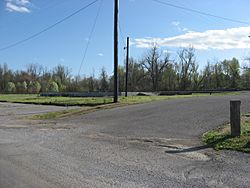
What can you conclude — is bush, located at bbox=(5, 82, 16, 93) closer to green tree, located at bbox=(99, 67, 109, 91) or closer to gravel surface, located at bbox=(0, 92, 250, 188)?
green tree, located at bbox=(99, 67, 109, 91)

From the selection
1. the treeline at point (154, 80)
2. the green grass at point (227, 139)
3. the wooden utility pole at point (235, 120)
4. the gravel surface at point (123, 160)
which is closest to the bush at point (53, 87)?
the treeline at point (154, 80)

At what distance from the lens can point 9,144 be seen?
36.7 ft

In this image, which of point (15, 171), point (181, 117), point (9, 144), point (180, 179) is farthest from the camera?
point (181, 117)

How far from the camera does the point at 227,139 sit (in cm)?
981

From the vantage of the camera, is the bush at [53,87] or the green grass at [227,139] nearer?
the green grass at [227,139]

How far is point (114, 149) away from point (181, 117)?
6821mm

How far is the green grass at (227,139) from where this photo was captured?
29.0ft

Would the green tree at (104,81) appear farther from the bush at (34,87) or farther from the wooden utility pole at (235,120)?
the wooden utility pole at (235,120)

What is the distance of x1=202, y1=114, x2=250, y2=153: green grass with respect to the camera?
8844 mm

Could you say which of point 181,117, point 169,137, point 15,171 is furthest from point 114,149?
point 181,117

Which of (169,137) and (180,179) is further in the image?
(169,137)

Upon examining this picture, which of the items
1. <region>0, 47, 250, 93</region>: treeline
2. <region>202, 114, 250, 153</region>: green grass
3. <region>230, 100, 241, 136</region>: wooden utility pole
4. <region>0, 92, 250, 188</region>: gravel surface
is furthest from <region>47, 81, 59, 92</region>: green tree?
<region>230, 100, 241, 136</region>: wooden utility pole

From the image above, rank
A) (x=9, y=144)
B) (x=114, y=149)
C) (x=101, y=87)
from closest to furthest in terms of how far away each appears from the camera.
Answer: (x=114, y=149) → (x=9, y=144) → (x=101, y=87)

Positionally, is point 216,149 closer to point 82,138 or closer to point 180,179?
point 180,179
